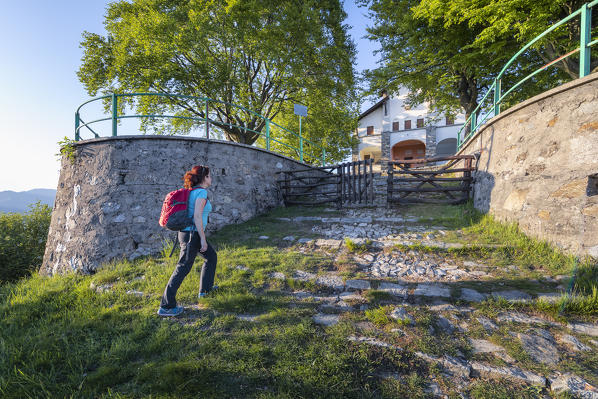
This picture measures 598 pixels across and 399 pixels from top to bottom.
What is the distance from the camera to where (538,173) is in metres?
3.86

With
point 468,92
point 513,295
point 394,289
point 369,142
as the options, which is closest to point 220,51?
point 468,92

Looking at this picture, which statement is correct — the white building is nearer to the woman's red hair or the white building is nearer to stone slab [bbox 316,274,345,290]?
stone slab [bbox 316,274,345,290]

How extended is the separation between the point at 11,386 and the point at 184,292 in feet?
5.17

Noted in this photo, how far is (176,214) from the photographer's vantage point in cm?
279

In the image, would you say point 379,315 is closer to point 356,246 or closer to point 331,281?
point 331,281

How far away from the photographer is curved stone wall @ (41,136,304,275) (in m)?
5.46

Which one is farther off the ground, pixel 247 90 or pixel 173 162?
pixel 247 90

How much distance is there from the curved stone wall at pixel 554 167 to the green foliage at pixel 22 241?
12.8m

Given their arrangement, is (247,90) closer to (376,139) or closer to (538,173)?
(538,173)

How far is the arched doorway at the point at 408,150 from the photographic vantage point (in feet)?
81.1

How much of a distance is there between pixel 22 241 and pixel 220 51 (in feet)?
36.3

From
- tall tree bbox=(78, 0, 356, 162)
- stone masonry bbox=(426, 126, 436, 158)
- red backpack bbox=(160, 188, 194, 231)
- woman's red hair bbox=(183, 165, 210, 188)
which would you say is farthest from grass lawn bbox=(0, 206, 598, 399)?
stone masonry bbox=(426, 126, 436, 158)

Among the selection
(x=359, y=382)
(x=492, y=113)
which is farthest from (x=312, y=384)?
(x=492, y=113)

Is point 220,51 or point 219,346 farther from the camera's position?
point 220,51
